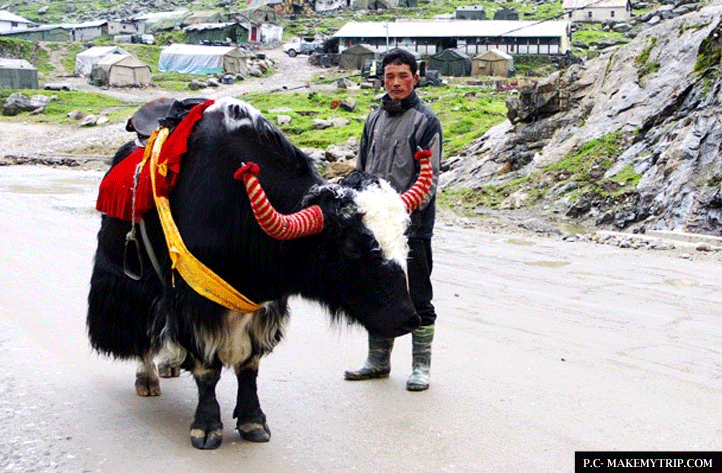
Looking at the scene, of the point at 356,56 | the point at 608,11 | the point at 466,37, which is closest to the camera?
the point at 356,56

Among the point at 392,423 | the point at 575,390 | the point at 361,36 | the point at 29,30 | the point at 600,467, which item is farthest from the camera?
the point at 29,30

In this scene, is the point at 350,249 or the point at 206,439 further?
the point at 206,439

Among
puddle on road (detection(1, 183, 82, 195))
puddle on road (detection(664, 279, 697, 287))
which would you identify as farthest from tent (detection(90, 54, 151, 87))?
puddle on road (detection(664, 279, 697, 287))

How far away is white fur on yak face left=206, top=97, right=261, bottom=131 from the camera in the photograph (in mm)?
4688

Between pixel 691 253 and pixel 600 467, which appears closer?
pixel 600 467

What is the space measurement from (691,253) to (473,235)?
301 cm

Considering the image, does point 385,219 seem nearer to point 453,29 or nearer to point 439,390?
point 439,390

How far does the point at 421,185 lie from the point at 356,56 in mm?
54801

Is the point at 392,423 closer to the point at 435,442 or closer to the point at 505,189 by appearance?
the point at 435,442

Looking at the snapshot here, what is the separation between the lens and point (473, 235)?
1251cm

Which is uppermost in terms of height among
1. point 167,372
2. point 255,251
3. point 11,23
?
point 11,23

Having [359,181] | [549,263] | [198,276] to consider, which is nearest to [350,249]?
[359,181]

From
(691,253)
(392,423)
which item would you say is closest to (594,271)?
(691,253)

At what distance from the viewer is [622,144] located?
48.2 ft
